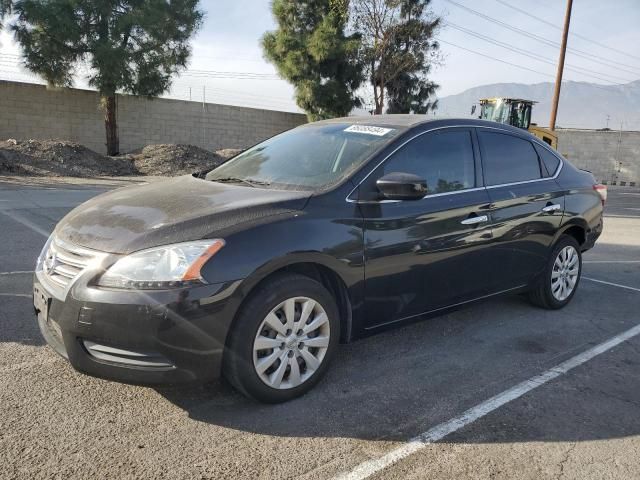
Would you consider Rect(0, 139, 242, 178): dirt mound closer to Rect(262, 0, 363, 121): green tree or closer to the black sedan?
Rect(262, 0, 363, 121): green tree

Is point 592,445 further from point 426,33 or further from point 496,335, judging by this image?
point 426,33

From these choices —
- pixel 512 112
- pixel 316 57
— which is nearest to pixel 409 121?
pixel 512 112

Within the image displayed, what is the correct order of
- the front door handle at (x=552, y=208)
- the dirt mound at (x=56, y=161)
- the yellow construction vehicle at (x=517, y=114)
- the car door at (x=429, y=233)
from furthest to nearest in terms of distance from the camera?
1. the yellow construction vehicle at (x=517, y=114)
2. the dirt mound at (x=56, y=161)
3. the front door handle at (x=552, y=208)
4. the car door at (x=429, y=233)

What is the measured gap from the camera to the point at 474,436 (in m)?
2.96

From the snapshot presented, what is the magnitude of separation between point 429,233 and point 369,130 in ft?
2.90

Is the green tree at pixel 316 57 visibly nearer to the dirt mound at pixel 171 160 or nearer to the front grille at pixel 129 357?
the dirt mound at pixel 171 160

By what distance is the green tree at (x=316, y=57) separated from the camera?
29.0m

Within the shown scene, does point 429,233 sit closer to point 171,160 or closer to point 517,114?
point 171,160

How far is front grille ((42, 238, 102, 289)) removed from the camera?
9.62 feet

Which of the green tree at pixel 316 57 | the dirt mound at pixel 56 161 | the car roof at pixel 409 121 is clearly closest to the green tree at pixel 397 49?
the green tree at pixel 316 57

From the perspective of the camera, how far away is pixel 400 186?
3432mm

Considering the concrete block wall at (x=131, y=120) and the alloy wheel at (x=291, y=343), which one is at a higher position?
the concrete block wall at (x=131, y=120)

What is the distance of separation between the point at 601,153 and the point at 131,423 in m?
34.8

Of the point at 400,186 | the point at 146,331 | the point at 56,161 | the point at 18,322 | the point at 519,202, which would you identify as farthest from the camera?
the point at 56,161
